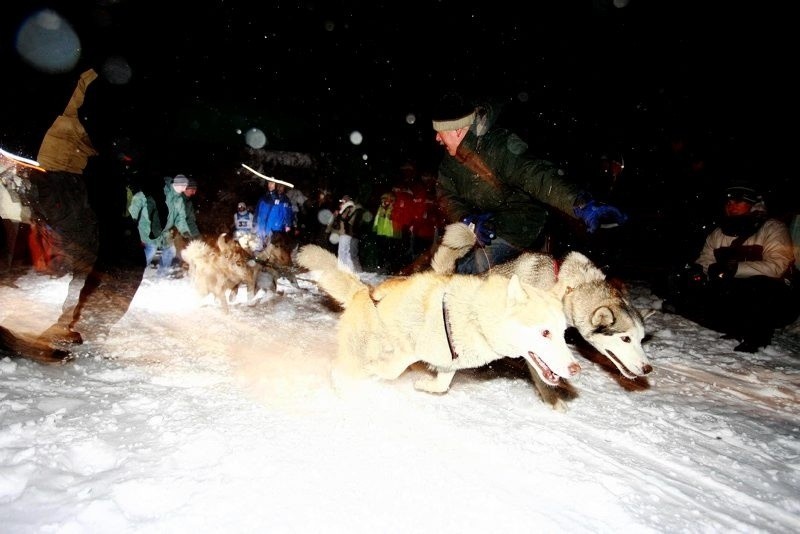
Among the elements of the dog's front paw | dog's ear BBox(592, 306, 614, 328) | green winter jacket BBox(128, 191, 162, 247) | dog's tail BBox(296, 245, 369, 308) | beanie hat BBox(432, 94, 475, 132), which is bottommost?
green winter jacket BBox(128, 191, 162, 247)

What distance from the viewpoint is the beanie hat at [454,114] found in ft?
10.8

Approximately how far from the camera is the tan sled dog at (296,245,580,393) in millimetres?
2516

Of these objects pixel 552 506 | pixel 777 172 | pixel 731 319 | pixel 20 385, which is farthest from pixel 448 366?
pixel 777 172

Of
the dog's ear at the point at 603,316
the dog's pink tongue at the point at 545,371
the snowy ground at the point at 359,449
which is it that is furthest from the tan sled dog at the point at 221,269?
the dog's ear at the point at 603,316

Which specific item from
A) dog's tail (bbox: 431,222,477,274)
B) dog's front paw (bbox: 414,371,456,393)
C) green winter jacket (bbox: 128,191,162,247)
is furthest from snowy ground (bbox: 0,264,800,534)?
green winter jacket (bbox: 128,191,162,247)

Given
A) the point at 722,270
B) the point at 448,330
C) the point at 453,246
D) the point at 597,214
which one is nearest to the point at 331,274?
the point at 448,330

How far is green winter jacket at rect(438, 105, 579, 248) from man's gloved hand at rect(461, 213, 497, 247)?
0.24ft

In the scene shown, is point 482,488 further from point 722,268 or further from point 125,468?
point 722,268

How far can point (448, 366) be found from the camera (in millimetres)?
2801

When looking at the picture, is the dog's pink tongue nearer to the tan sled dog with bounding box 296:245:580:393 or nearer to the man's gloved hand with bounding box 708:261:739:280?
the tan sled dog with bounding box 296:245:580:393

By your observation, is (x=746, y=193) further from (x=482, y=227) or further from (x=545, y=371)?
(x=545, y=371)

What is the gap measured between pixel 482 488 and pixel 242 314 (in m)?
4.59

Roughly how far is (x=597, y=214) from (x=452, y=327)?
1.32 metres

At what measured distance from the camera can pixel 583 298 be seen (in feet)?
11.2
